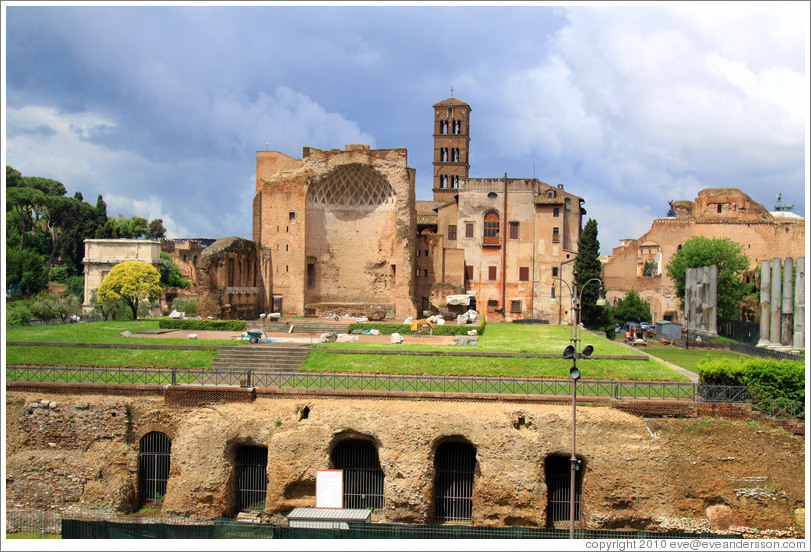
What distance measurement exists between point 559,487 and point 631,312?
32678 millimetres

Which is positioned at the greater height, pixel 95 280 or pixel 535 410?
pixel 95 280

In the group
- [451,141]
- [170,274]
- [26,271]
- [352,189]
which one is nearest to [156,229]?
[170,274]

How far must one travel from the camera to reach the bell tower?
69.5 m

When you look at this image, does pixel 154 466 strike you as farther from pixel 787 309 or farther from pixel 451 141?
pixel 451 141

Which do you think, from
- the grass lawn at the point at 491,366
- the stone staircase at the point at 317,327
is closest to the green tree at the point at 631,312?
the stone staircase at the point at 317,327

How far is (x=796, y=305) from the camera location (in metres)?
31.0

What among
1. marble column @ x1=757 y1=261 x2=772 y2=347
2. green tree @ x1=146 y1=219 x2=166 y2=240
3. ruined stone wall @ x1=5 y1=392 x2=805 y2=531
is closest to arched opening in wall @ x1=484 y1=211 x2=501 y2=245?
marble column @ x1=757 y1=261 x2=772 y2=347

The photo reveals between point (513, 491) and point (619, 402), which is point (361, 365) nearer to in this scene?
point (513, 491)

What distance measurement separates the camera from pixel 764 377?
2073cm

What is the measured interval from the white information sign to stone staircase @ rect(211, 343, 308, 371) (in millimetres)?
6818

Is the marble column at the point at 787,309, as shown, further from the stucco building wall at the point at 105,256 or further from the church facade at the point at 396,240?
the stucco building wall at the point at 105,256

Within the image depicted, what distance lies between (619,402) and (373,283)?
27440mm

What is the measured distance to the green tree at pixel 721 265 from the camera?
4603cm

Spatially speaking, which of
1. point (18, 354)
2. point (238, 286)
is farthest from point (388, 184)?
point (18, 354)
